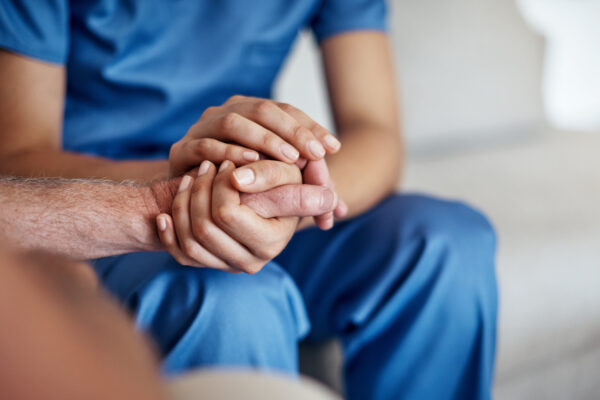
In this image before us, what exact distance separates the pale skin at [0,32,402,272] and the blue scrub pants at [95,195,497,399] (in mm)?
62

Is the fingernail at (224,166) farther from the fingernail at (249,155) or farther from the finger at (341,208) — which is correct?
the finger at (341,208)

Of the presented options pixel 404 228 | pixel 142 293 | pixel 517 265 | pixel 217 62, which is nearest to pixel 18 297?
pixel 142 293

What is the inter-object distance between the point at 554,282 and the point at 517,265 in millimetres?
81

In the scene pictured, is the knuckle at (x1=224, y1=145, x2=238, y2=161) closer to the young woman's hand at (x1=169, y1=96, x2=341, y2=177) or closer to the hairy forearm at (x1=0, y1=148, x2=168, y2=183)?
the young woman's hand at (x1=169, y1=96, x2=341, y2=177)

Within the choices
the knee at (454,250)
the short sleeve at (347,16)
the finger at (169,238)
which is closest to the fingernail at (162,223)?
the finger at (169,238)

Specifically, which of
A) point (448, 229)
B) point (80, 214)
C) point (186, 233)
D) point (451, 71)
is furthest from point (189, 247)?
point (451, 71)

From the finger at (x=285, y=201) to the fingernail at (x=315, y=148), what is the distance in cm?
4

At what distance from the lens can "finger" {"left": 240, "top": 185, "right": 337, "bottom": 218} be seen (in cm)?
60

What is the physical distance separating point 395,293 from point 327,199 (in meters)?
0.21

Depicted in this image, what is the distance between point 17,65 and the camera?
2.60 feet

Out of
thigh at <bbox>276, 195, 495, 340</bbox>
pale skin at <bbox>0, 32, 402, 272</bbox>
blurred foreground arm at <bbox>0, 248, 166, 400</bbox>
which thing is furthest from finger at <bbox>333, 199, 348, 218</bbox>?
blurred foreground arm at <bbox>0, 248, 166, 400</bbox>

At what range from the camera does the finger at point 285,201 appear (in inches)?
23.7

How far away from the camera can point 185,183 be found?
612 millimetres

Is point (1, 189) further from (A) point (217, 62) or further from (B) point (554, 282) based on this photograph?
(B) point (554, 282)
